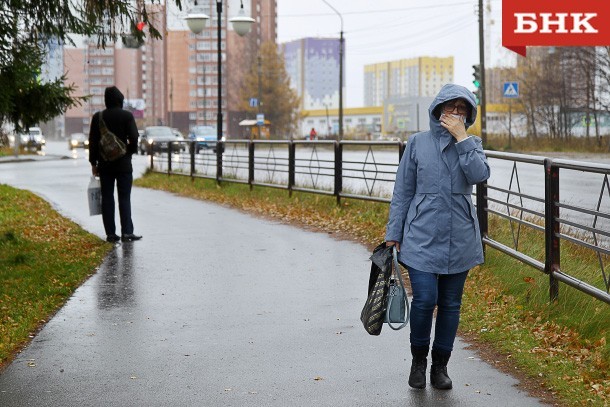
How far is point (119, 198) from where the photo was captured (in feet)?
40.1

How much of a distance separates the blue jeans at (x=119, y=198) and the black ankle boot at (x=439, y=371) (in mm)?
7324

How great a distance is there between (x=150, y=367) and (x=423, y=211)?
200cm

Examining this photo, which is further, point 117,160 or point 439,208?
point 117,160

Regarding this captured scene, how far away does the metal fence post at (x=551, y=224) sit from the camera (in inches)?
280

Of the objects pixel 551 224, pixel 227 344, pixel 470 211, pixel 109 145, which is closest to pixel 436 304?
pixel 470 211

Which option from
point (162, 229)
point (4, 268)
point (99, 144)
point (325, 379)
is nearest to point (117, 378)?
point (325, 379)

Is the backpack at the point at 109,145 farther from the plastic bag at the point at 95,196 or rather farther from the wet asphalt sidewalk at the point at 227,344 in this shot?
the wet asphalt sidewalk at the point at 227,344

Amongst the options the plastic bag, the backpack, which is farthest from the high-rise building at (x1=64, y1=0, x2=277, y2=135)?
the backpack

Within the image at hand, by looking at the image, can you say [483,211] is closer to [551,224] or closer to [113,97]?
[551,224]

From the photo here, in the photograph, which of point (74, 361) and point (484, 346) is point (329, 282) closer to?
point (484, 346)

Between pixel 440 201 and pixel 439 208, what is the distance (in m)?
0.04

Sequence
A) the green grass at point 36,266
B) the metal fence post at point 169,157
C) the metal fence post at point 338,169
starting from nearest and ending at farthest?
the green grass at point 36,266
the metal fence post at point 338,169
the metal fence post at point 169,157

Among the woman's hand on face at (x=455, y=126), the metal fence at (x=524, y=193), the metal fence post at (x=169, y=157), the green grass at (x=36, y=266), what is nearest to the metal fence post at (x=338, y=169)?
the metal fence at (x=524, y=193)

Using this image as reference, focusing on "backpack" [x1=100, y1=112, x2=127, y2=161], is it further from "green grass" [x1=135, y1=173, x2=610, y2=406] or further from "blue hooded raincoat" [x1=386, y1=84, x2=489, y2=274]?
"blue hooded raincoat" [x1=386, y1=84, x2=489, y2=274]
